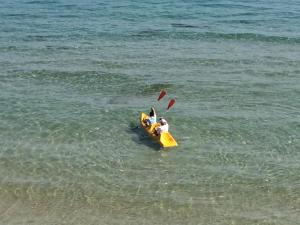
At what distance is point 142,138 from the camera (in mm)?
23219

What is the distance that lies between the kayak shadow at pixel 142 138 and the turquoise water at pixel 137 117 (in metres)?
0.14

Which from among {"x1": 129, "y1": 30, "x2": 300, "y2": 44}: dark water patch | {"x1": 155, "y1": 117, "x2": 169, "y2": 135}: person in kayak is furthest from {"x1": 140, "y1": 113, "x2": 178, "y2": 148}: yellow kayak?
{"x1": 129, "y1": 30, "x2": 300, "y2": 44}: dark water patch

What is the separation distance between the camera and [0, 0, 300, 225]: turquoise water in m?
17.9

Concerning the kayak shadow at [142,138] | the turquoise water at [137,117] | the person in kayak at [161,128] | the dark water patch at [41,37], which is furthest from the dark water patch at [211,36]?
the person in kayak at [161,128]

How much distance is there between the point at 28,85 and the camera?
29672 millimetres

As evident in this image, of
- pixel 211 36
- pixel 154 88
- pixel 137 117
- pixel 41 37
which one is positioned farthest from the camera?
pixel 211 36

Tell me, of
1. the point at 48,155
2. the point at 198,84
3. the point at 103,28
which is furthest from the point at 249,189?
the point at 103,28

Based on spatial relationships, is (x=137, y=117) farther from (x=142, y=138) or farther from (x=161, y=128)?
(x=161, y=128)

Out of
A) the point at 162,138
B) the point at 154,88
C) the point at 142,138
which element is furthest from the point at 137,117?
the point at 154,88

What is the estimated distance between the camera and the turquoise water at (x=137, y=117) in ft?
58.8

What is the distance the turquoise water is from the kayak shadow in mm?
141

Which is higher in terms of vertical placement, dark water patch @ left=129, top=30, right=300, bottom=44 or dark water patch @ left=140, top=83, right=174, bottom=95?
dark water patch @ left=129, top=30, right=300, bottom=44

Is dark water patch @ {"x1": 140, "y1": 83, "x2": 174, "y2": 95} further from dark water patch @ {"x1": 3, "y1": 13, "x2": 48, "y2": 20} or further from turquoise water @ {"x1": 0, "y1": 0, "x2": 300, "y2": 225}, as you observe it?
dark water patch @ {"x1": 3, "y1": 13, "x2": 48, "y2": 20}

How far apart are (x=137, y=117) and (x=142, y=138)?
2600mm
